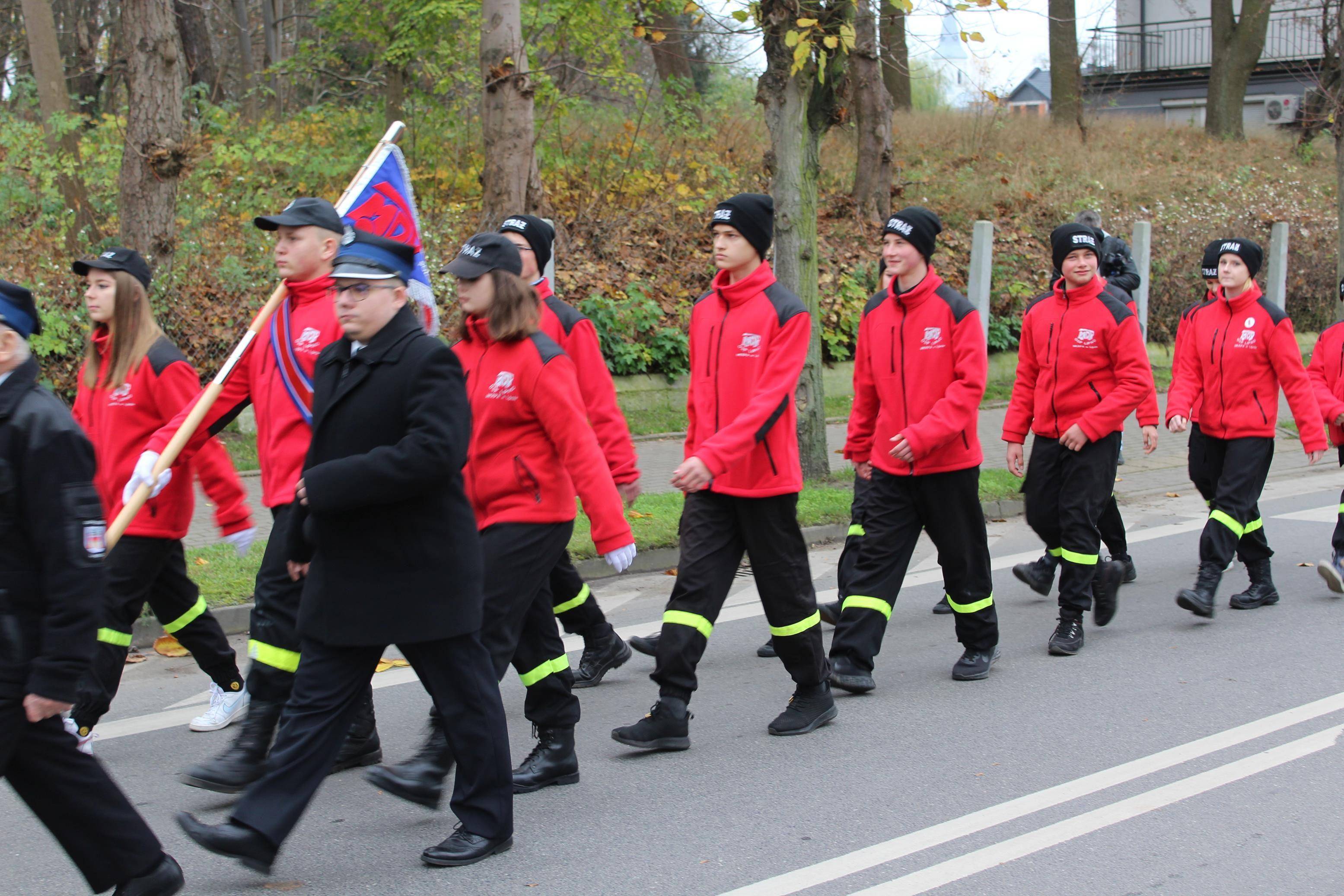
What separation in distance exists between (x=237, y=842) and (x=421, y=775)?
2.64 feet

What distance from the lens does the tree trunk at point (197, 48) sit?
961 inches

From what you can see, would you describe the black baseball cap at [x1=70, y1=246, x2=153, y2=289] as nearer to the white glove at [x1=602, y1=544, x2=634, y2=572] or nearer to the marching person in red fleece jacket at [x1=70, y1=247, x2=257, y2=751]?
the marching person in red fleece jacket at [x1=70, y1=247, x2=257, y2=751]

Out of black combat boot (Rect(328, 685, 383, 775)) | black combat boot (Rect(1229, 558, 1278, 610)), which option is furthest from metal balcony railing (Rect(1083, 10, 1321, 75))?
black combat boot (Rect(328, 685, 383, 775))

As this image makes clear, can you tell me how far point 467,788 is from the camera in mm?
4074

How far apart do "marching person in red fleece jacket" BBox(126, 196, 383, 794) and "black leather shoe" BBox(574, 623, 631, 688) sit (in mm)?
1721

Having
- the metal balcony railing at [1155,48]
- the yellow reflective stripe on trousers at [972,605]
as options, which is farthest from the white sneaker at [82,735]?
the metal balcony railing at [1155,48]

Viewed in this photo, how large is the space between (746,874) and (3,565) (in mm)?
2205

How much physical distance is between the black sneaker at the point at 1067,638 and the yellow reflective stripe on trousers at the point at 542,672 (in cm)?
285

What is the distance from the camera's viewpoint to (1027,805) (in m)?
4.61

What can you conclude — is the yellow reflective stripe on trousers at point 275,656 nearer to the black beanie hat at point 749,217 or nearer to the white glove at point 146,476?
the white glove at point 146,476

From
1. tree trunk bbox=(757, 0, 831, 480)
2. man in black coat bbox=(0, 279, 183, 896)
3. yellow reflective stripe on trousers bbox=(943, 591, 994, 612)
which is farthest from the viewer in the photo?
tree trunk bbox=(757, 0, 831, 480)

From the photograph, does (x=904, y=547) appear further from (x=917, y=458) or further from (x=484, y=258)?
(x=484, y=258)

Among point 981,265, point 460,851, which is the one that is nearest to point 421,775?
point 460,851

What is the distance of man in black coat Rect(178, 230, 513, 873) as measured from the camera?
366cm
